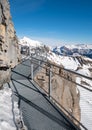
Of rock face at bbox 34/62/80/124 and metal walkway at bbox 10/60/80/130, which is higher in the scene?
metal walkway at bbox 10/60/80/130

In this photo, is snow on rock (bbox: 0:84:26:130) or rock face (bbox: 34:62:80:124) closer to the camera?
snow on rock (bbox: 0:84:26:130)

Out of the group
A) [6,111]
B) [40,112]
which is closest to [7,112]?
[6,111]

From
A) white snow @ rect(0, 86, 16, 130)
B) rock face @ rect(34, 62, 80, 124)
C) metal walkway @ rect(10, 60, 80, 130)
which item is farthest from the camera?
rock face @ rect(34, 62, 80, 124)

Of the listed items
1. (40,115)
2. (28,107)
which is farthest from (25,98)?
(40,115)

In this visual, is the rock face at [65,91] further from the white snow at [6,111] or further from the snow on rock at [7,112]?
the snow on rock at [7,112]

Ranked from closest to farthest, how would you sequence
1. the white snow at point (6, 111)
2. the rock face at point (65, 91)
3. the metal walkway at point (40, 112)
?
1. the white snow at point (6, 111)
2. the metal walkway at point (40, 112)
3. the rock face at point (65, 91)

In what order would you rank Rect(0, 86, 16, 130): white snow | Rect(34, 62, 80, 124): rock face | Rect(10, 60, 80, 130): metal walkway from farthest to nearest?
Rect(34, 62, 80, 124): rock face → Rect(10, 60, 80, 130): metal walkway → Rect(0, 86, 16, 130): white snow

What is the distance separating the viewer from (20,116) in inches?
205

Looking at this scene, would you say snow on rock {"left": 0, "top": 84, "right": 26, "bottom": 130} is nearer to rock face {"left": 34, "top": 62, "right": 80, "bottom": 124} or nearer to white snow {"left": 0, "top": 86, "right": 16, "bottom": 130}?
white snow {"left": 0, "top": 86, "right": 16, "bottom": 130}

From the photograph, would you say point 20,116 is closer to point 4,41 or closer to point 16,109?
point 16,109

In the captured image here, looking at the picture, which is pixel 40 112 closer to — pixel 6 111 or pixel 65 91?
pixel 6 111

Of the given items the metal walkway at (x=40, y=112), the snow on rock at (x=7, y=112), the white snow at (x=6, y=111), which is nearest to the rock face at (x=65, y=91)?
the metal walkway at (x=40, y=112)

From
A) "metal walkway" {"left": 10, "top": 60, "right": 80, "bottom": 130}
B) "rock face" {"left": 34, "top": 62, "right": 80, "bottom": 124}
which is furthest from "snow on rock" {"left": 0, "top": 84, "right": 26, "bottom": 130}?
"rock face" {"left": 34, "top": 62, "right": 80, "bottom": 124}

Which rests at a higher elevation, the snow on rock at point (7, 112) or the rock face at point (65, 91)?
the snow on rock at point (7, 112)
